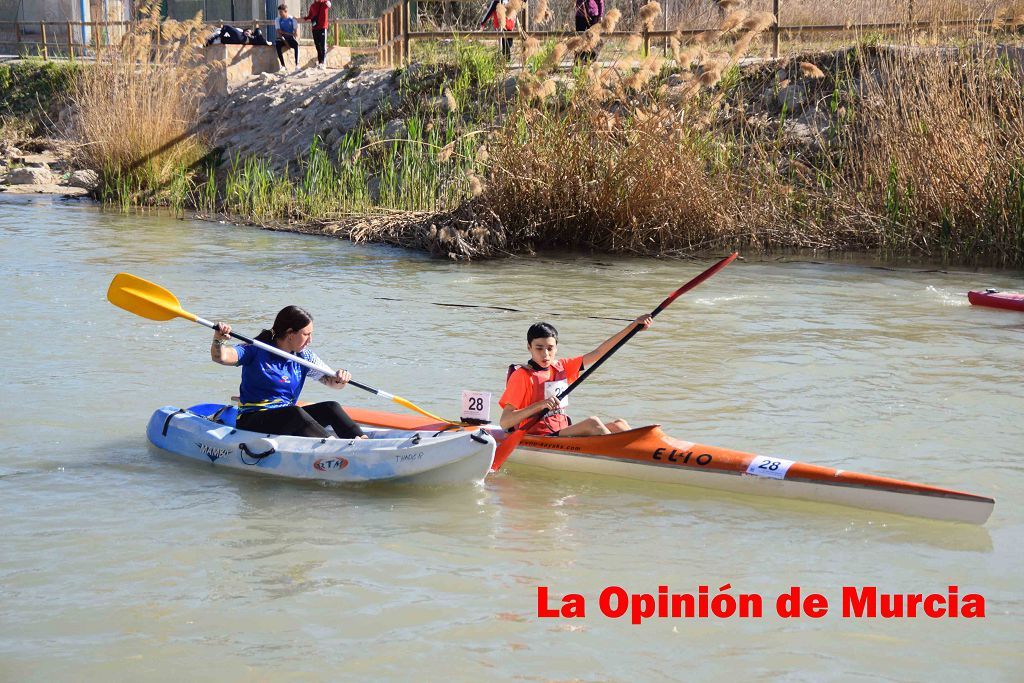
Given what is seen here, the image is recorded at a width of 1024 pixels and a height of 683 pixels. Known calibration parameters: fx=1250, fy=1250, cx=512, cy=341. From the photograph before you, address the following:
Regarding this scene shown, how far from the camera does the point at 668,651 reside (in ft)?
12.3

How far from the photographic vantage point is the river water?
3746 mm

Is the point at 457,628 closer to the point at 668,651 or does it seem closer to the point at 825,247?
the point at 668,651

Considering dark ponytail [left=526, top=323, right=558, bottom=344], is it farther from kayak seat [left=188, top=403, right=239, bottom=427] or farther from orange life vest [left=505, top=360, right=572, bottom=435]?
kayak seat [left=188, top=403, right=239, bottom=427]

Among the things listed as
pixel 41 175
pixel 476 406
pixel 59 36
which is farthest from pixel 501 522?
pixel 59 36

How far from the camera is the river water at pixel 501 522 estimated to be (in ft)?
12.3

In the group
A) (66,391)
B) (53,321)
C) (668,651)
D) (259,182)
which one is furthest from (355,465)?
(259,182)

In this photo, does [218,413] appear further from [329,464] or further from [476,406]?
[476,406]

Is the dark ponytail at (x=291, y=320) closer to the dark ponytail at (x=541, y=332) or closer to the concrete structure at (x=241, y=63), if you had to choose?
the dark ponytail at (x=541, y=332)

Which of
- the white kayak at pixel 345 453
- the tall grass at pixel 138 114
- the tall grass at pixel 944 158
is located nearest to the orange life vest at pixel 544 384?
the white kayak at pixel 345 453

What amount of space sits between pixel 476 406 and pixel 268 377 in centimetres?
97

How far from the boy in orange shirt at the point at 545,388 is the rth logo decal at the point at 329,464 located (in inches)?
29.8

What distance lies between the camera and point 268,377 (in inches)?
226

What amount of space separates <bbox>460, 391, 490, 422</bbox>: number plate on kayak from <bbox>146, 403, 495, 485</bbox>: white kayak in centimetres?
18

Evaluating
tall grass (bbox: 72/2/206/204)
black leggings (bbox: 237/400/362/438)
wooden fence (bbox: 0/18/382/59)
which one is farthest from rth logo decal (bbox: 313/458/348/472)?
wooden fence (bbox: 0/18/382/59)
